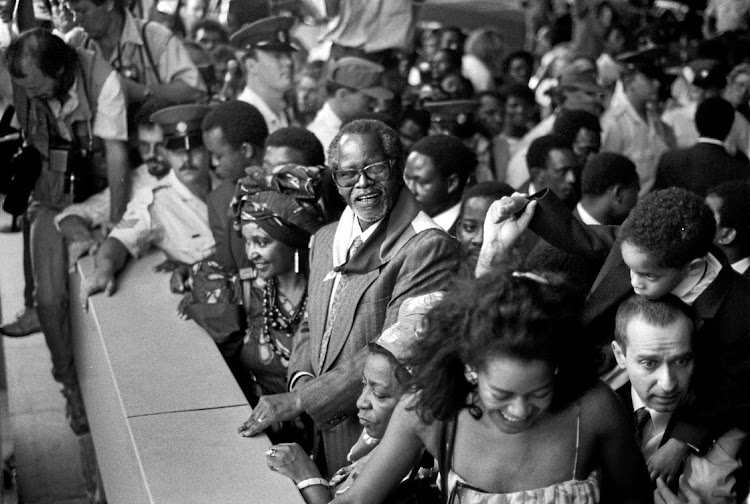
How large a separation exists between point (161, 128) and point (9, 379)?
5.92 feet

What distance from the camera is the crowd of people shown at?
2.65m

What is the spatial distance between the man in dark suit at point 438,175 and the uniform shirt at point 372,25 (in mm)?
2690

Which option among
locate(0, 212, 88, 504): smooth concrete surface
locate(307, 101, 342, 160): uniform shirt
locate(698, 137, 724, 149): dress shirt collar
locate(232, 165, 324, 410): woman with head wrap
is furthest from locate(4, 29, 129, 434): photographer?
locate(698, 137, 724, 149): dress shirt collar

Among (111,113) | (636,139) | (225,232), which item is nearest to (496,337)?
(225,232)

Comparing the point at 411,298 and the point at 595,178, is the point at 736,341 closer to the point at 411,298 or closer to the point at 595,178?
the point at 411,298

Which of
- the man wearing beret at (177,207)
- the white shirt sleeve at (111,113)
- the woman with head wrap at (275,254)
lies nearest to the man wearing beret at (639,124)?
the man wearing beret at (177,207)

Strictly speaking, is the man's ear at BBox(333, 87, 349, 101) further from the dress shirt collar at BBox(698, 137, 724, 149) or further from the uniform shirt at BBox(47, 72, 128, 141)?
the dress shirt collar at BBox(698, 137, 724, 149)

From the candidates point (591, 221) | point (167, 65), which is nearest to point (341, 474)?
point (591, 221)

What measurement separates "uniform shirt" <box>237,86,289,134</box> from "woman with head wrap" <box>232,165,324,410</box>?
187 cm

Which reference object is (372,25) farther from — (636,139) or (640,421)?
(640,421)

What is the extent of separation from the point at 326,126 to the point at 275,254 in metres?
2.24

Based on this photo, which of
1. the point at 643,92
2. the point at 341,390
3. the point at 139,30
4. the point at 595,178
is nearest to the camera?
the point at 341,390

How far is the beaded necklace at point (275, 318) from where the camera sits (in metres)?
4.27

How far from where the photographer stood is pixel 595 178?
15.1 ft
